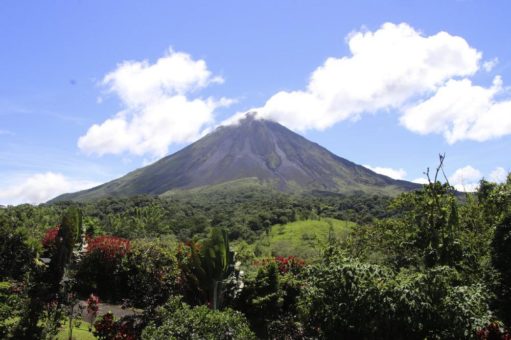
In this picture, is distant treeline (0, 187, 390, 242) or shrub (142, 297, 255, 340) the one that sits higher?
distant treeline (0, 187, 390, 242)

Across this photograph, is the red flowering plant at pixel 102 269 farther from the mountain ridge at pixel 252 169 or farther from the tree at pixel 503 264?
the mountain ridge at pixel 252 169

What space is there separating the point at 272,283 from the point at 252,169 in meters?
150

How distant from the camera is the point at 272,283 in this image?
12.5 m

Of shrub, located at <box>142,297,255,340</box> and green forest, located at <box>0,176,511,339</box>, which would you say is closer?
shrub, located at <box>142,297,255,340</box>

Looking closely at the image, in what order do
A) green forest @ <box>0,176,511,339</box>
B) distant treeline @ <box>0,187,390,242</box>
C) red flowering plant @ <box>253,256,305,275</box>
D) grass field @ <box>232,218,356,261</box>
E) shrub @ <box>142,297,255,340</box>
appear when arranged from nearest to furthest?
shrub @ <box>142,297,255,340</box> → green forest @ <box>0,176,511,339</box> → red flowering plant @ <box>253,256,305,275</box> → grass field @ <box>232,218,356,261</box> → distant treeline @ <box>0,187,390,242</box>

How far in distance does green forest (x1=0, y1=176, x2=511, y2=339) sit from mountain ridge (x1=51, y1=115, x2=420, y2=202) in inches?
5006

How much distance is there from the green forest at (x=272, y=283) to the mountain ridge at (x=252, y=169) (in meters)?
127

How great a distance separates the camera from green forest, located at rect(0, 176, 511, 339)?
755 centimetres

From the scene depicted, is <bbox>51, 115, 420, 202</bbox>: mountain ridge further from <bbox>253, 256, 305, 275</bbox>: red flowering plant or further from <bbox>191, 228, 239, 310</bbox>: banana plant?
<bbox>191, 228, 239, 310</bbox>: banana plant

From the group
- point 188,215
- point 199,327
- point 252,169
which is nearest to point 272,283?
point 199,327

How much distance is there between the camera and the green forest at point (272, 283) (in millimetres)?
7555

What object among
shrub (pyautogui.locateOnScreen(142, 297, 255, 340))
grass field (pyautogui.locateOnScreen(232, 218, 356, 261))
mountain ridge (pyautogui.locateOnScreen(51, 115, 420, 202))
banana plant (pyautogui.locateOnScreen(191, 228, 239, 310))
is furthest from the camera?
mountain ridge (pyautogui.locateOnScreen(51, 115, 420, 202))

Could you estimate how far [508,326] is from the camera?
923 centimetres

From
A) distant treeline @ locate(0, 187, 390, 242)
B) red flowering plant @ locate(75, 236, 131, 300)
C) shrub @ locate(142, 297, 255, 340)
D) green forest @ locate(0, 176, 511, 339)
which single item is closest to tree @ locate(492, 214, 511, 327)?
green forest @ locate(0, 176, 511, 339)
